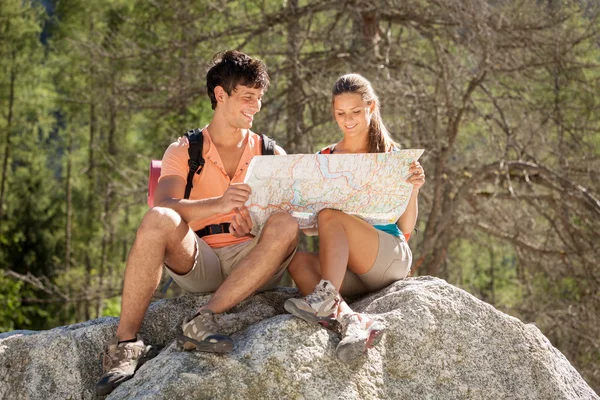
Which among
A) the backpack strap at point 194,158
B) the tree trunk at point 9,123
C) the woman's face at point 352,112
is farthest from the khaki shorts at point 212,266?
the tree trunk at point 9,123

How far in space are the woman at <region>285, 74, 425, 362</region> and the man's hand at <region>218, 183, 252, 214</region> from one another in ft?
1.08

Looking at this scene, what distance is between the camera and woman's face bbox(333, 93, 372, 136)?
3430 millimetres

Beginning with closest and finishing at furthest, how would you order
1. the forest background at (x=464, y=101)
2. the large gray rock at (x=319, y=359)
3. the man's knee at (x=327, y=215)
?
the large gray rock at (x=319, y=359) → the man's knee at (x=327, y=215) → the forest background at (x=464, y=101)

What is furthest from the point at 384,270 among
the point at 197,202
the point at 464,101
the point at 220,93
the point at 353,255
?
the point at 464,101

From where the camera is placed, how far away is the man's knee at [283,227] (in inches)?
119

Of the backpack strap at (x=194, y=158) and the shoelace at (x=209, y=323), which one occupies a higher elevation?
the backpack strap at (x=194, y=158)

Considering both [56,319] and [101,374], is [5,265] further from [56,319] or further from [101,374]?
[101,374]

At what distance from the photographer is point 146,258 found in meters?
2.99

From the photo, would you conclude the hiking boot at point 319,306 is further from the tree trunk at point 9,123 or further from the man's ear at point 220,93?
the tree trunk at point 9,123

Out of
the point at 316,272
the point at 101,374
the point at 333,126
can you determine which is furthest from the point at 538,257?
the point at 101,374

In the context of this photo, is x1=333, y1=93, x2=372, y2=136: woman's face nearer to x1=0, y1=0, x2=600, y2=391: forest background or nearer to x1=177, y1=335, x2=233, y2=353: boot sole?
x1=177, y1=335, x2=233, y2=353: boot sole

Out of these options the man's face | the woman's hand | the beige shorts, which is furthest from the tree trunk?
the woman's hand

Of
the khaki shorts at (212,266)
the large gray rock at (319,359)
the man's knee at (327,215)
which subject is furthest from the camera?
the khaki shorts at (212,266)

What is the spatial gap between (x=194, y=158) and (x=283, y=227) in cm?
63
